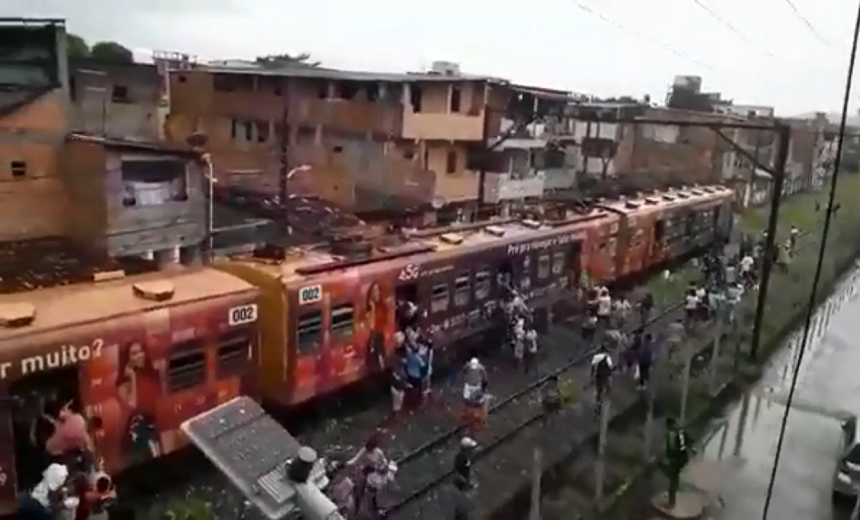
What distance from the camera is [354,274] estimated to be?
11.6 metres

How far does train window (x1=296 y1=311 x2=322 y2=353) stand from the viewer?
10.7 meters

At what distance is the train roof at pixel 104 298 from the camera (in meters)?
7.94

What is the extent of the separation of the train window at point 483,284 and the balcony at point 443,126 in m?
6.82

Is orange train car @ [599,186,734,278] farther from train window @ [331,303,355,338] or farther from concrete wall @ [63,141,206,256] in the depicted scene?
concrete wall @ [63,141,206,256]

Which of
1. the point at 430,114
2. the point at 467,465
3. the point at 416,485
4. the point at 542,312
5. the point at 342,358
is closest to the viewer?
the point at 467,465

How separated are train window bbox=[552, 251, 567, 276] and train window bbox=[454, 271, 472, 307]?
339 centimetres

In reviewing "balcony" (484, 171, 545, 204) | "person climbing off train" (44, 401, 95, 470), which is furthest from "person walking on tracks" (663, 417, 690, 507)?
"balcony" (484, 171, 545, 204)

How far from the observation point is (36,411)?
7.96 m

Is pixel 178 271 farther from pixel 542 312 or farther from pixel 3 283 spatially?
pixel 542 312

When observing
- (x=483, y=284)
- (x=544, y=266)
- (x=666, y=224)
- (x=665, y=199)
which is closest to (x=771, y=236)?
(x=544, y=266)

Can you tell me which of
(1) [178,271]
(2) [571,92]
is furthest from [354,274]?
(2) [571,92]

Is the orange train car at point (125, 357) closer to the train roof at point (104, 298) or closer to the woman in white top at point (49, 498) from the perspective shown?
the train roof at point (104, 298)

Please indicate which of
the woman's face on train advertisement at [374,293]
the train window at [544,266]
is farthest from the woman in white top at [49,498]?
the train window at [544,266]

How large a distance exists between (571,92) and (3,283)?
17.2 metres
